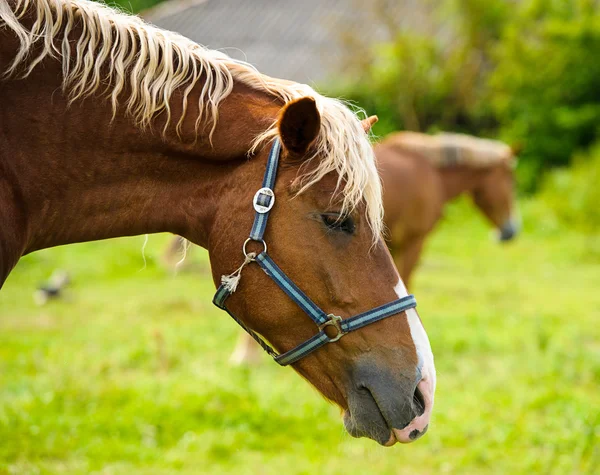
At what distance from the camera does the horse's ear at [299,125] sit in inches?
76.3

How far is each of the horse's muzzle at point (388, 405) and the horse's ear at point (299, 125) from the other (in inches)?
26.8

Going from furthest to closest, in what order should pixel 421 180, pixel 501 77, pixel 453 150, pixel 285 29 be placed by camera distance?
pixel 285 29 < pixel 501 77 < pixel 453 150 < pixel 421 180

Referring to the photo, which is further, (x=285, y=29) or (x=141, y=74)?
(x=285, y=29)

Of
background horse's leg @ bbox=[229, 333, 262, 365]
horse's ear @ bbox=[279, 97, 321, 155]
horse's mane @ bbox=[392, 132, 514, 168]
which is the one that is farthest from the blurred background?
horse's mane @ bbox=[392, 132, 514, 168]

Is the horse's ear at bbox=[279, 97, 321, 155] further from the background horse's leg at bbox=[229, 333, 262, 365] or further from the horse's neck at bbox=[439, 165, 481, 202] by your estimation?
the horse's neck at bbox=[439, 165, 481, 202]

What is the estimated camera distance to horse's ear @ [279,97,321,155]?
6.36ft

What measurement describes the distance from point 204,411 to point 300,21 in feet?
58.6

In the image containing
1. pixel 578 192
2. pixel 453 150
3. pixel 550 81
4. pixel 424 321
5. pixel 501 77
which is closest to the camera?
pixel 424 321

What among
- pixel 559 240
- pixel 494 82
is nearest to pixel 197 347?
pixel 559 240

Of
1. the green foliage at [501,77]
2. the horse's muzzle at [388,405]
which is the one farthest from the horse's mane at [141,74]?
the green foliage at [501,77]

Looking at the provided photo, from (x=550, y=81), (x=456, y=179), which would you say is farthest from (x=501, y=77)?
(x=456, y=179)

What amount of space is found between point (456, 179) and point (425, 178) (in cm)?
95

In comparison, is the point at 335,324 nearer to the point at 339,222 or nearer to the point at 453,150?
the point at 339,222

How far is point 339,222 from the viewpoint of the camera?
6.77ft
